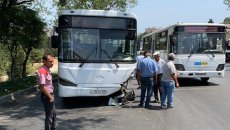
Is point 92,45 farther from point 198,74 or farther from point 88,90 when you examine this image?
point 198,74

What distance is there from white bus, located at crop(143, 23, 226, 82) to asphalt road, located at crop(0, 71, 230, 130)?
3575 mm

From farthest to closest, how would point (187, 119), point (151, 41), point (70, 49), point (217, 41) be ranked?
point (151, 41) → point (217, 41) → point (70, 49) → point (187, 119)

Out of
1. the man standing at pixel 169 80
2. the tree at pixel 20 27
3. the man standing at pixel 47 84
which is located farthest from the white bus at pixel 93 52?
the tree at pixel 20 27

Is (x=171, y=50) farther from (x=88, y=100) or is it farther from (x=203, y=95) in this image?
(x=88, y=100)

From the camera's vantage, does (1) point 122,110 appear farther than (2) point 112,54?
No

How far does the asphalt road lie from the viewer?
9696 millimetres

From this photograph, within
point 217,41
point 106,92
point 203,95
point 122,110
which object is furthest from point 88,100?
point 217,41

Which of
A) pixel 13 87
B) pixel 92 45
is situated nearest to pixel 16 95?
pixel 13 87

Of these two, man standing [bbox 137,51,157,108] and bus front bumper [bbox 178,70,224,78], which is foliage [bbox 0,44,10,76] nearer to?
bus front bumper [bbox 178,70,224,78]

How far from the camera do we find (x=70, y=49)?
42.1ft

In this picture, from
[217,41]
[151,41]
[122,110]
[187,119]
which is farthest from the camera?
[151,41]

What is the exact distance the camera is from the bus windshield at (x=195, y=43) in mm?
18625

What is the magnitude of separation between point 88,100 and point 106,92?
6.29 ft

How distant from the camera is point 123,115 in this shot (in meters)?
11.1
